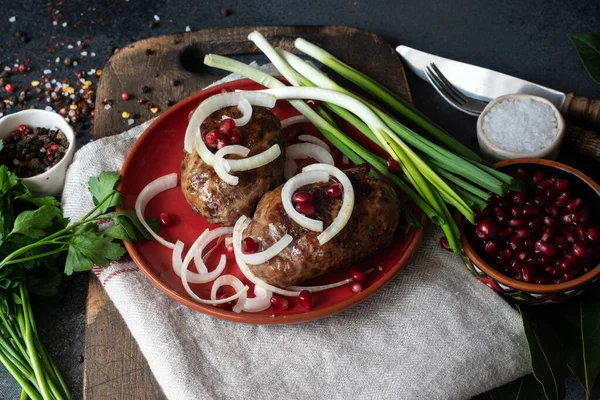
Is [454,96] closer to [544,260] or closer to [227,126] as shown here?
[544,260]

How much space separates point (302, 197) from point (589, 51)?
222cm

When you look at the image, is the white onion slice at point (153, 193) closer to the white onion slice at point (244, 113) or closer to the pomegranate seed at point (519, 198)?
the white onion slice at point (244, 113)

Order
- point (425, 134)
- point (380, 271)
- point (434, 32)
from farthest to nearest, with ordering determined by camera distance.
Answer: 1. point (434, 32)
2. point (425, 134)
3. point (380, 271)

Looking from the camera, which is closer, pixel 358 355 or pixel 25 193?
pixel 358 355

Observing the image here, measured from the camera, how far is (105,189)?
4.08 meters

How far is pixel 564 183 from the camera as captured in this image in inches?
154

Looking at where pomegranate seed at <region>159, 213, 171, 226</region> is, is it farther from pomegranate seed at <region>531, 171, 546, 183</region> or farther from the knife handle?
the knife handle

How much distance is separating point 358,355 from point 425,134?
5.31 ft

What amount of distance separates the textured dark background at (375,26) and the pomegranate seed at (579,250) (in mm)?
1475

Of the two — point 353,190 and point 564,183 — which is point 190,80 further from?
point 564,183

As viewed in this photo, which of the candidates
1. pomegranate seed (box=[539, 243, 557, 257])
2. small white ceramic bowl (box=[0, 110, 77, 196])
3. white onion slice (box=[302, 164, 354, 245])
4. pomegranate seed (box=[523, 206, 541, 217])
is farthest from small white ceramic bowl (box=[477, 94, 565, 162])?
small white ceramic bowl (box=[0, 110, 77, 196])

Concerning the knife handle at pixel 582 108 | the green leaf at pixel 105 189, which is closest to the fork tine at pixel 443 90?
the knife handle at pixel 582 108

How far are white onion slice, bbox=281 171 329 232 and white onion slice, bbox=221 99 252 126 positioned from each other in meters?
0.49

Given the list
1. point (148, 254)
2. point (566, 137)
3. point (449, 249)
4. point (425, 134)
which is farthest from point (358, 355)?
point (566, 137)
